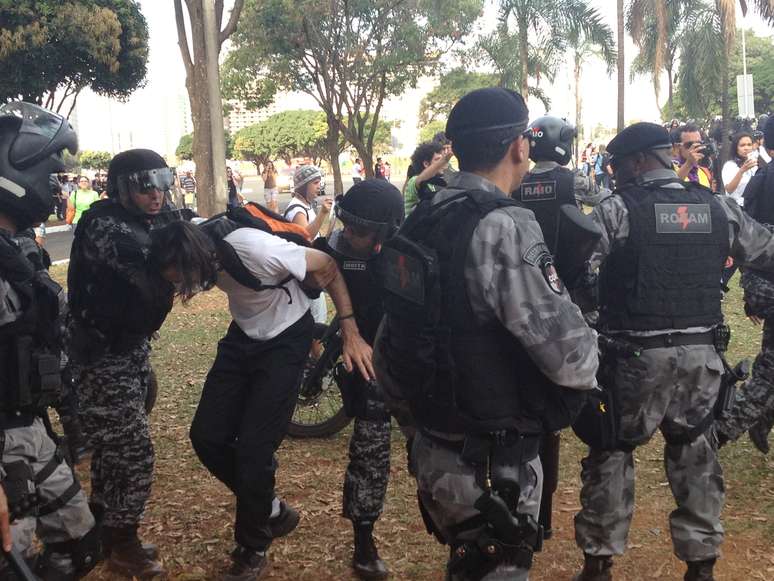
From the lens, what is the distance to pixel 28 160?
2910 millimetres

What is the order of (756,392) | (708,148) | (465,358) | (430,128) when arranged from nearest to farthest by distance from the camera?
(465,358), (756,392), (708,148), (430,128)

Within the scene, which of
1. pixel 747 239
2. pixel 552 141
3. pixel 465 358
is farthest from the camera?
pixel 552 141

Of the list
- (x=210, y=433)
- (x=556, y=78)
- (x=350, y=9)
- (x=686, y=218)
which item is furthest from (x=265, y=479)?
(x=556, y=78)

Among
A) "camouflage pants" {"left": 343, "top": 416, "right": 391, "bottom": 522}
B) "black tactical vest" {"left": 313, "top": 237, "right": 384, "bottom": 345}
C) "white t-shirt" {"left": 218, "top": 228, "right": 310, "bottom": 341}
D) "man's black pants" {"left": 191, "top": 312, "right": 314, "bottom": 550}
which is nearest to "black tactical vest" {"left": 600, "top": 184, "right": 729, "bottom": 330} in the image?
"black tactical vest" {"left": 313, "top": 237, "right": 384, "bottom": 345}

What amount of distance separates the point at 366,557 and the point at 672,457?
1.49 metres

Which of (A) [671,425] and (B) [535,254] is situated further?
(A) [671,425]

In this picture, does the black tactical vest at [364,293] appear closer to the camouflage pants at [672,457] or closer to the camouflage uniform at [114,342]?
the camouflage uniform at [114,342]

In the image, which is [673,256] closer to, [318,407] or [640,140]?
[640,140]

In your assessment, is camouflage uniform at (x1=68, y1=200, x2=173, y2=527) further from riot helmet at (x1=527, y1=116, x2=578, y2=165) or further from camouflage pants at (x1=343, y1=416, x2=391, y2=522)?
riot helmet at (x1=527, y1=116, x2=578, y2=165)

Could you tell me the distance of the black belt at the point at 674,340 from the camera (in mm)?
3527

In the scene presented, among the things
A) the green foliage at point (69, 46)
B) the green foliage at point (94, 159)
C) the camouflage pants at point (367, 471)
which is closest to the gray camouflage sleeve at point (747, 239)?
the camouflage pants at point (367, 471)

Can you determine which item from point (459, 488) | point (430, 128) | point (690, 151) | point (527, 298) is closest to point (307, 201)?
point (690, 151)

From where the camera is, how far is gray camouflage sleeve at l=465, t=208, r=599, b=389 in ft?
8.08

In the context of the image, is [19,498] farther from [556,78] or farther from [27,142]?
[556,78]
